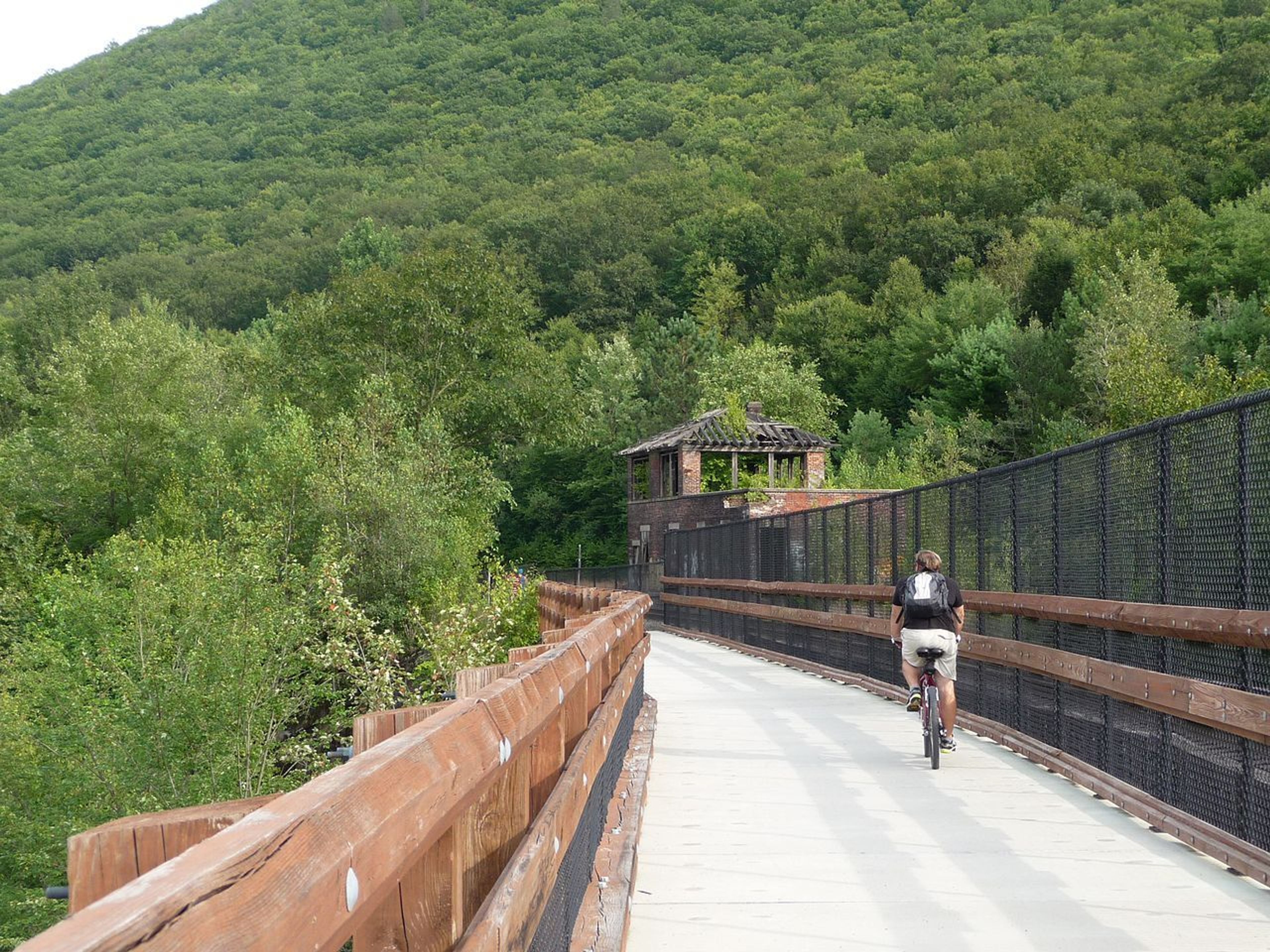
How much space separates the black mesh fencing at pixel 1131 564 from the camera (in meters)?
7.82

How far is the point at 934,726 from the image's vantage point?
11188mm

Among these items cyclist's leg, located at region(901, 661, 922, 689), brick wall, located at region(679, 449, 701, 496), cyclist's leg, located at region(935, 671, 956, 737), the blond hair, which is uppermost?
brick wall, located at region(679, 449, 701, 496)

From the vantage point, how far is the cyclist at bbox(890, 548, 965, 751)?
1159cm

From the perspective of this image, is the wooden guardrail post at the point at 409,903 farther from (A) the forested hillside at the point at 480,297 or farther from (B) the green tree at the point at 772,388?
(B) the green tree at the point at 772,388

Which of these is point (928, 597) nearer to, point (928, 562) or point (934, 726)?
point (928, 562)

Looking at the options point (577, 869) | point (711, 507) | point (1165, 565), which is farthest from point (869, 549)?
point (711, 507)

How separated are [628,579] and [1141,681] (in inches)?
1581

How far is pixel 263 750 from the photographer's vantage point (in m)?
33.7

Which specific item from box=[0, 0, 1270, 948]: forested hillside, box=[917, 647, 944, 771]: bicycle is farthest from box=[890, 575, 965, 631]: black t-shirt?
box=[0, 0, 1270, 948]: forested hillside

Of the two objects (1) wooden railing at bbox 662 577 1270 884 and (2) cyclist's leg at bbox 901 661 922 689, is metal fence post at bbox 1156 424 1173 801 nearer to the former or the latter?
(1) wooden railing at bbox 662 577 1270 884

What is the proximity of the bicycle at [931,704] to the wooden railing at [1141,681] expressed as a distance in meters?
0.81

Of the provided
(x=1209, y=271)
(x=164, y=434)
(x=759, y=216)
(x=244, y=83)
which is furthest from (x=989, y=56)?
(x=164, y=434)

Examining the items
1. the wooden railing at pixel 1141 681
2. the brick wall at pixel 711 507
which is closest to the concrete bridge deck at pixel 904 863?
the wooden railing at pixel 1141 681

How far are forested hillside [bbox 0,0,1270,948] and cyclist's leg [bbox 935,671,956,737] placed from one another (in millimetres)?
20036
